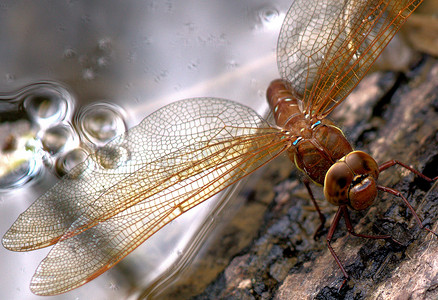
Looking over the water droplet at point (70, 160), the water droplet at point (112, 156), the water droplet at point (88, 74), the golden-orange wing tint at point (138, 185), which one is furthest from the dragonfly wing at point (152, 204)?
the water droplet at point (88, 74)

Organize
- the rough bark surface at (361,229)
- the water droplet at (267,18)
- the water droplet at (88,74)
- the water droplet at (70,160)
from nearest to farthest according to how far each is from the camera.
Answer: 1. the rough bark surface at (361,229)
2. the water droplet at (70,160)
3. the water droplet at (88,74)
4. the water droplet at (267,18)

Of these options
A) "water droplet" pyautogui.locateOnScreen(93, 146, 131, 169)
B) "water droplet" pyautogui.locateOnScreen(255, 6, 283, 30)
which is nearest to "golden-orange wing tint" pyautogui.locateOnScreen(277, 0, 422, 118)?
"water droplet" pyautogui.locateOnScreen(255, 6, 283, 30)

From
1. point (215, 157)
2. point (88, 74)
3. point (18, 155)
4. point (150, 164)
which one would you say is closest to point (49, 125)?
point (18, 155)

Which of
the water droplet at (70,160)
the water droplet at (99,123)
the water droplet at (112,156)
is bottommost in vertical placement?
the water droplet at (112,156)

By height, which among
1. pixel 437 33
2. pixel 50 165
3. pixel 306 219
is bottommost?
pixel 306 219

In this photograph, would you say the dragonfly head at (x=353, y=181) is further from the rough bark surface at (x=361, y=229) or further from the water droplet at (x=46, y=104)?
the water droplet at (x=46, y=104)

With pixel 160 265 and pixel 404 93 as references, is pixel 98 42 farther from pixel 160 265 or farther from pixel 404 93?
pixel 404 93

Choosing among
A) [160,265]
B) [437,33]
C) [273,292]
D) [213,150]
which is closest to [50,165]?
[160,265]
